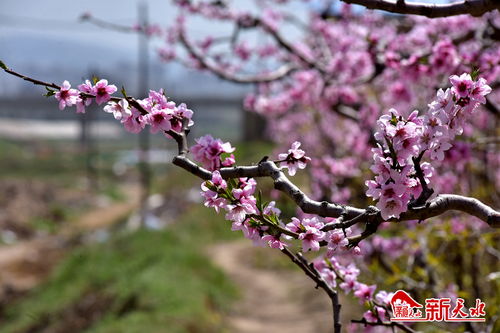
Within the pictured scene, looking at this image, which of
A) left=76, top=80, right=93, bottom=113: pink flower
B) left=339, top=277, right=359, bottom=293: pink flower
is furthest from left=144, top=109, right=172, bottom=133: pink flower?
left=339, top=277, right=359, bottom=293: pink flower

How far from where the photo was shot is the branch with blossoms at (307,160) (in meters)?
1.46

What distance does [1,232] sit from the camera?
44.6 feet

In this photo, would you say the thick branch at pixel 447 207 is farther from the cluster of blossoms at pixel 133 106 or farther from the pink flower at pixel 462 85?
the cluster of blossoms at pixel 133 106

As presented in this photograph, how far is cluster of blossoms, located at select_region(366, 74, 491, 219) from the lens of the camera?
1.45 m

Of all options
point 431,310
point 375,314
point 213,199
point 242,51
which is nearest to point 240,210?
point 213,199

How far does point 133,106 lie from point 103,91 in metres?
0.11

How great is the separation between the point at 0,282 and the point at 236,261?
412 cm

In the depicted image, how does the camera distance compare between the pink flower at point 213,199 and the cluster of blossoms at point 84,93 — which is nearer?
the pink flower at point 213,199

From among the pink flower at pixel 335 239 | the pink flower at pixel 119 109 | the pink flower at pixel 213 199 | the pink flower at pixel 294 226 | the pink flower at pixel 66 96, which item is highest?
the pink flower at pixel 66 96

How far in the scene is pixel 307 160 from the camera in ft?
5.55

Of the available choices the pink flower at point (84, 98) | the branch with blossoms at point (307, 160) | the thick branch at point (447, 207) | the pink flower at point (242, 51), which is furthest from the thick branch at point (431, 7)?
the pink flower at point (242, 51)

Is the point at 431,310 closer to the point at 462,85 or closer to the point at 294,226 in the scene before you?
Answer: the point at 294,226

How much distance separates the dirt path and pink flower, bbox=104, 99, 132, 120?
497 cm

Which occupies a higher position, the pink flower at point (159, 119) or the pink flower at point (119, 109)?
the pink flower at point (119, 109)
